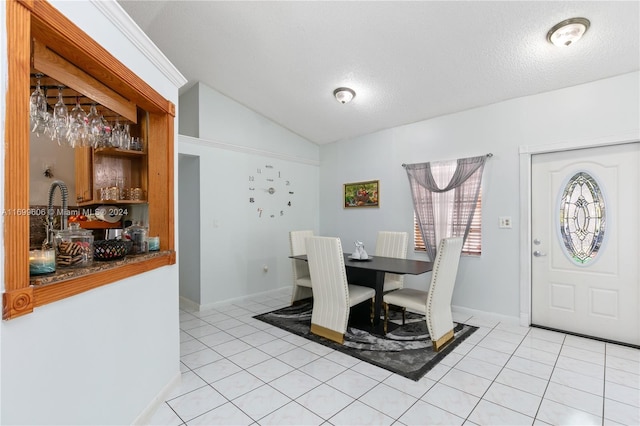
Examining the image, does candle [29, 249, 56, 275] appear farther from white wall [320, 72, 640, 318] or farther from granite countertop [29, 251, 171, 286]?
white wall [320, 72, 640, 318]

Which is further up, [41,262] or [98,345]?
[41,262]

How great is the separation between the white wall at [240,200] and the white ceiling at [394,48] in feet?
1.76

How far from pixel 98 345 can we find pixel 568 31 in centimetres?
380

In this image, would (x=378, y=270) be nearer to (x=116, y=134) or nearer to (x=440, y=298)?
(x=440, y=298)

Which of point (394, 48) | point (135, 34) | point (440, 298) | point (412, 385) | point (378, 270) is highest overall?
point (394, 48)

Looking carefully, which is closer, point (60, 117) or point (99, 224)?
point (60, 117)

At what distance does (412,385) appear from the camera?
2289 millimetres

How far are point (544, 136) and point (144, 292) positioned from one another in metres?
3.98

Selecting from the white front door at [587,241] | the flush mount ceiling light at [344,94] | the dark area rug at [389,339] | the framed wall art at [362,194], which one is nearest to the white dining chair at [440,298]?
the dark area rug at [389,339]

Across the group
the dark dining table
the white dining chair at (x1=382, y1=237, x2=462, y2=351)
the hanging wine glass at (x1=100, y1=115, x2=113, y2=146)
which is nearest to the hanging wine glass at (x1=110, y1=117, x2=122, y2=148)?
the hanging wine glass at (x1=100, y1=115, x2=113, y2=146)

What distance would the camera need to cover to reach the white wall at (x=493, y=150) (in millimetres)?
3037

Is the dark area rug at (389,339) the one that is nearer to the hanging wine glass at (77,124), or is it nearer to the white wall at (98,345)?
the white wall at (98,345)

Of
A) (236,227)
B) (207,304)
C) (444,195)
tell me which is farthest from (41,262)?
(444,195)

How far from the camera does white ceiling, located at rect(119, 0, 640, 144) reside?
2.51 meters
